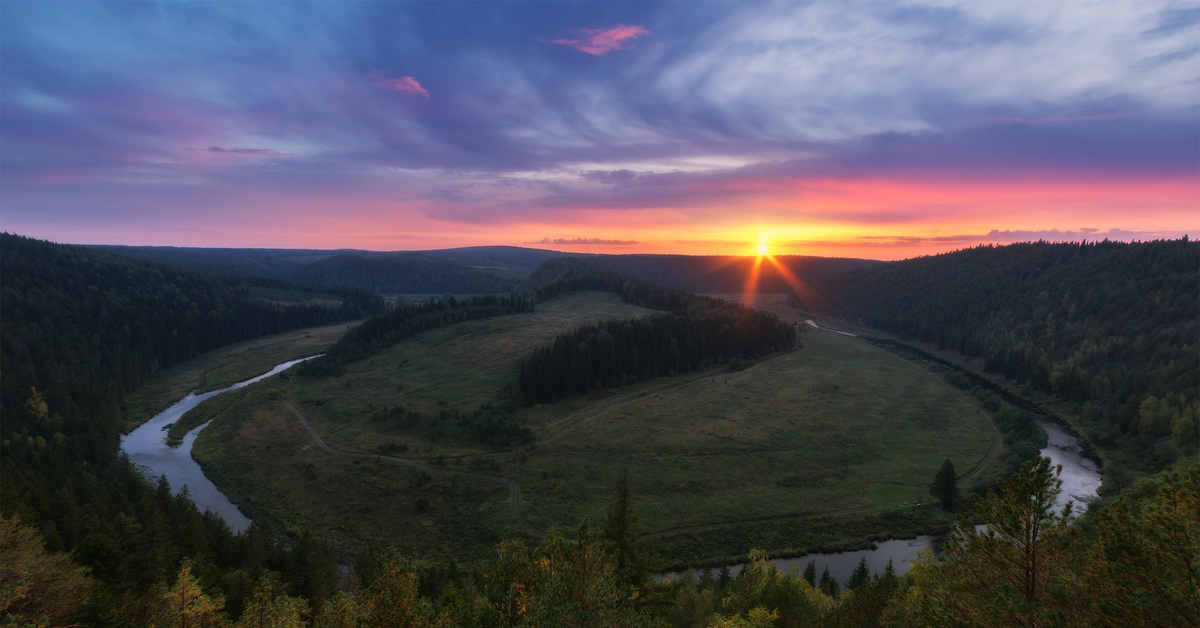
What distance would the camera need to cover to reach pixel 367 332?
175125 millimetres

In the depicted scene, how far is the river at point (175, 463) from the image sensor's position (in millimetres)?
74069

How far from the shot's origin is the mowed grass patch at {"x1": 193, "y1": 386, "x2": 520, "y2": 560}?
66.8 metres

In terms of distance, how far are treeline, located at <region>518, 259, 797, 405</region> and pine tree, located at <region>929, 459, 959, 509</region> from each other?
78088mm

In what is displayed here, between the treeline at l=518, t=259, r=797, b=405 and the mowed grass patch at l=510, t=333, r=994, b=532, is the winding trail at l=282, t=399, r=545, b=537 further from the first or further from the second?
the treeline at l=518, t=259, r=797, b=405

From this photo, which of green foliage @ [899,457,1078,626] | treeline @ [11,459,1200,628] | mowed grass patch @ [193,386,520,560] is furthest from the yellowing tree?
mowed grass patch @ [193,386,520,560]

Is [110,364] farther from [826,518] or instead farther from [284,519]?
[826,518]

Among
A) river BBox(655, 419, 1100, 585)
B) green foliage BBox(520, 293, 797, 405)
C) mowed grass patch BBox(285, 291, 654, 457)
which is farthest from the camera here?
green foliage BBox(520, 293, 797, 405)

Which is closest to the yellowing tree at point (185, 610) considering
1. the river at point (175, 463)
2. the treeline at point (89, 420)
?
the treeline at point (89, 420)

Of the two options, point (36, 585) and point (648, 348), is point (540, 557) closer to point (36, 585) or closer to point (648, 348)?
point (36, 585)

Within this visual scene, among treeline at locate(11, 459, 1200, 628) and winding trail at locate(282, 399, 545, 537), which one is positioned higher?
treeline at locate(11, 459, 1200, 628)

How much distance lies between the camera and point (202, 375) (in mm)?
156500

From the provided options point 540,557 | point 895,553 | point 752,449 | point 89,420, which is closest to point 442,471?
point 752,449

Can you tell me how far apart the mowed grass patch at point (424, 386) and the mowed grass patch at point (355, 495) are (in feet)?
28.3

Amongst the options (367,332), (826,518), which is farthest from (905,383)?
(367,332)
